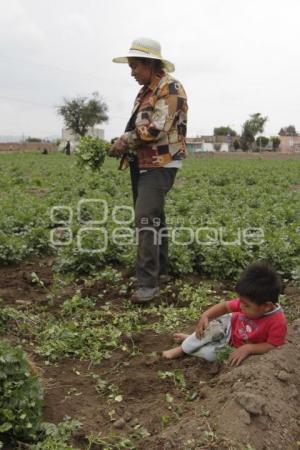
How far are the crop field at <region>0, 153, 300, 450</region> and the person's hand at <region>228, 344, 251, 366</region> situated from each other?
0.18 ft

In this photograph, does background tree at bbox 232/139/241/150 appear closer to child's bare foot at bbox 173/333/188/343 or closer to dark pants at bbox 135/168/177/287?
dark pants at bbox 135/168/177/287

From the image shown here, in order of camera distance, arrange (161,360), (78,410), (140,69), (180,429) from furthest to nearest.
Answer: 1. (140,69)
2. (161,360)
3. (78,410)
4. (180,429)

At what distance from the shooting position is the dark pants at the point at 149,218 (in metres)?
5.09

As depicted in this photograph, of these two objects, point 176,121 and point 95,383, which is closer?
point 95,383

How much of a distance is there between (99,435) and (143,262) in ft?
7.69

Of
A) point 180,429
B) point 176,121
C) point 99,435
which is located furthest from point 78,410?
point 176,121

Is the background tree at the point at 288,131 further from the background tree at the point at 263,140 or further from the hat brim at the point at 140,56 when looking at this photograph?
the hat brim at the point at 140,56

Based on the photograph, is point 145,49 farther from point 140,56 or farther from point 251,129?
point 251,129

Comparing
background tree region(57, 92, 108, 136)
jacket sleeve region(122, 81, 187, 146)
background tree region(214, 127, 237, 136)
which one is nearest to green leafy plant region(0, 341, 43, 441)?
jacket sleeve region(122, 81, 187, 146)

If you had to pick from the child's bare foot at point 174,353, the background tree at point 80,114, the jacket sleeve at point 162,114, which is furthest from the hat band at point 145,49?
the background tree at point 80,114

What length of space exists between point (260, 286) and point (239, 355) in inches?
17.6

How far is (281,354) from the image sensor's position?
3.51 meters

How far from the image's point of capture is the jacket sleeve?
4.90 m

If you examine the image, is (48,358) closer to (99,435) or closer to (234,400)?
(99,435)
